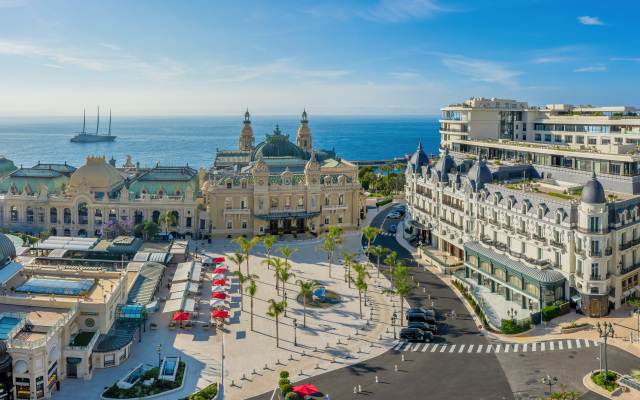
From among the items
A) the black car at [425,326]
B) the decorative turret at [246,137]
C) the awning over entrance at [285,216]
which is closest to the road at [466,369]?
the black car at [425,326]

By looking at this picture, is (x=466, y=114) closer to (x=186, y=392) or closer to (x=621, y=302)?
(x=621, y=302)

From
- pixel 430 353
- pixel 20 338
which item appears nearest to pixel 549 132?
pixel 430 353

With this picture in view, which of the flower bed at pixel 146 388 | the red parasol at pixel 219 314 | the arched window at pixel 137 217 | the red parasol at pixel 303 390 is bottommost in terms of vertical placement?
the flower bed at pixel 146 388

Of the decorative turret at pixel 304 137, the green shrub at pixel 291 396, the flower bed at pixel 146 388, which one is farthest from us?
the decorative turret at pixel 304 137

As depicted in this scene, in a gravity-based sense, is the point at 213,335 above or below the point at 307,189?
below

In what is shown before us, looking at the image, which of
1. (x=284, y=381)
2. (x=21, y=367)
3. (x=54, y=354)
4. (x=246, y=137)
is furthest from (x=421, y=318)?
(x=246, y=137)

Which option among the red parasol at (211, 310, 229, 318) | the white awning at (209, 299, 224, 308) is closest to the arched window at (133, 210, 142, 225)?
the white awning at (209, 299, 224, 308)

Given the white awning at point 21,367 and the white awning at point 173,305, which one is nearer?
the white awning at point 21,367

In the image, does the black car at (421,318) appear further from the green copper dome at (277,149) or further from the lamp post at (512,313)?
the green copper dome at (277,149)
